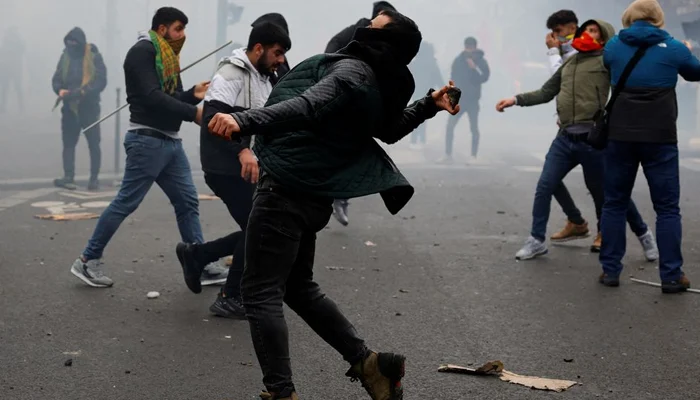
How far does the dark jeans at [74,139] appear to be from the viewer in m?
13.8

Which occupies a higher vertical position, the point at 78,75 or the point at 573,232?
the point at 78,75

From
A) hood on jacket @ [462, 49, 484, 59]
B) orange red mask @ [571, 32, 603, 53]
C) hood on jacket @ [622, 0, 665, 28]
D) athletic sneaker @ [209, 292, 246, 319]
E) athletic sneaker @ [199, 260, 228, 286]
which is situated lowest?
athletic sneaker @ [199, 260, 228, 286]

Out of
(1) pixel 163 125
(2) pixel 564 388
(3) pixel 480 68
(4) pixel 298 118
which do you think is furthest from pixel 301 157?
(3) pixel 480 68

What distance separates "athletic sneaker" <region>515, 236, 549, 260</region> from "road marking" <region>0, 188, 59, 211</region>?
224 inches

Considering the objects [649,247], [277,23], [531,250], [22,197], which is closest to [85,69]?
[22,197]

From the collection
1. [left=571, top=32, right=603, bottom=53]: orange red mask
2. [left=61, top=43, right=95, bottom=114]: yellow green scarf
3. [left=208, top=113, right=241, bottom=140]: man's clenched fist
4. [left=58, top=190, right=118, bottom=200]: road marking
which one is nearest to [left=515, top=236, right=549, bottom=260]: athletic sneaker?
[left=571, top=32, right=603, bottom=53]: orange red mask

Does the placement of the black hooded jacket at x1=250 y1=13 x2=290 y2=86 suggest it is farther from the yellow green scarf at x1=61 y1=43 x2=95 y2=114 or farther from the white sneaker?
the white sneaker

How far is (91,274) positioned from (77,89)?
24.0 feet

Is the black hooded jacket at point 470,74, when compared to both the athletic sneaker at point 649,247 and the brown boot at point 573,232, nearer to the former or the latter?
the brown boot at point 573,232

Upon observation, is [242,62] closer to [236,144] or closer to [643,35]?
[236,144]

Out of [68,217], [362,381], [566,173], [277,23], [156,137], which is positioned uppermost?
[277,23]

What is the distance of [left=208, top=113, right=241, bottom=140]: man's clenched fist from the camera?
11.7 ft

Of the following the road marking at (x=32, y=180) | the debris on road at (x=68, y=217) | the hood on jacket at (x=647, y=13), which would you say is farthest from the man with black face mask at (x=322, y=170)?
the road marking at (x=32, y=180)

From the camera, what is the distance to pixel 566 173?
806cm
